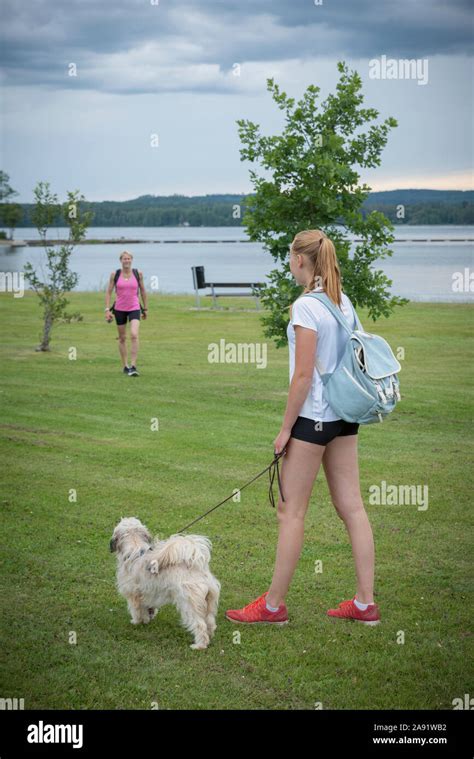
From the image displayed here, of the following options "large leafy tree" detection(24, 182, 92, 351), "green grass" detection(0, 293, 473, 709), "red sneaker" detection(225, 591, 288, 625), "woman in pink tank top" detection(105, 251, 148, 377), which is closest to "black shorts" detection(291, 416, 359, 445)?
"red sneaker" detection(225, 591, 288, 625)

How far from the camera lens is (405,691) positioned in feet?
15.8

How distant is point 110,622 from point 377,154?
7313 mm

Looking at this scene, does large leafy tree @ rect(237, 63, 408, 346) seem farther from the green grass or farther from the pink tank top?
the pink tank top

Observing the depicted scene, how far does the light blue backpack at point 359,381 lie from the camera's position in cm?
520

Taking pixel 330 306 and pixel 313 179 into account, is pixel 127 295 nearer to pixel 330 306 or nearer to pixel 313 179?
pixel 313 179

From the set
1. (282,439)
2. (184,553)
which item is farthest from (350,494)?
(184,553)

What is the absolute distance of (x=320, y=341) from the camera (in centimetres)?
530

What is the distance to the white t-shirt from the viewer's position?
17.1ft

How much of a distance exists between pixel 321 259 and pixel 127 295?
1078cm

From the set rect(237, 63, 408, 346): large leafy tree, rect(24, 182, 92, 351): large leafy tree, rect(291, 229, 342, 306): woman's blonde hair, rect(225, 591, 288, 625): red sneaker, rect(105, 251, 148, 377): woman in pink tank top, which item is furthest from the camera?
rect(24, 182, 92, 351): large leafy tree

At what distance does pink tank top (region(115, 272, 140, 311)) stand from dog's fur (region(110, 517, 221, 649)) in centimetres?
1049

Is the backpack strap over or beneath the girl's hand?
over

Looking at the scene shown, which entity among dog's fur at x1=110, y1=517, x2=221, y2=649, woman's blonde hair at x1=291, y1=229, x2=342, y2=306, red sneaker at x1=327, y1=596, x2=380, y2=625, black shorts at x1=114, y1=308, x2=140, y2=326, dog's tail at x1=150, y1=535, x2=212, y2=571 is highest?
woman's blonde hair at x1=291, y1=229, x2=342, y2=306
